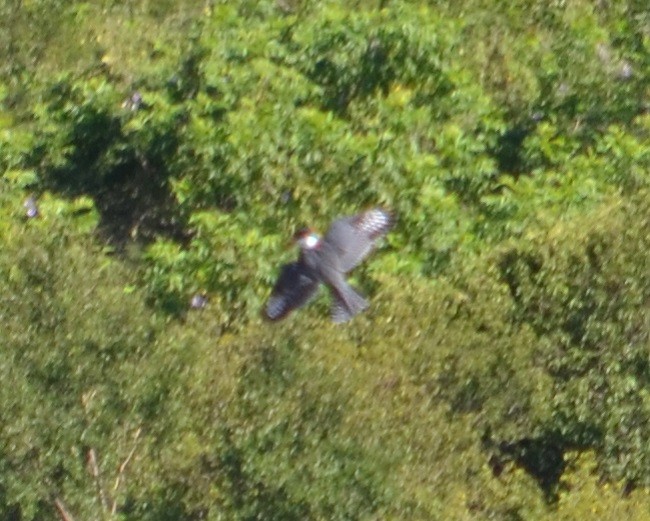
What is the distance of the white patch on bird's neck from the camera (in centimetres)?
1015

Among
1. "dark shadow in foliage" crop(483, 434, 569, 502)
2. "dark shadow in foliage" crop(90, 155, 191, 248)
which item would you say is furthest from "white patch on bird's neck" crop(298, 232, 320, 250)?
"dark shadow in foliage" crop(90, 155, 191, 248)

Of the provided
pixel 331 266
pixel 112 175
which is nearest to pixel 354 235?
pixel 331 266

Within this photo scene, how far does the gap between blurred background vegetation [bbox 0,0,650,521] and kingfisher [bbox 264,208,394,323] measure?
280 mm

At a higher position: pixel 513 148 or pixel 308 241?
Result: pixel 308 241

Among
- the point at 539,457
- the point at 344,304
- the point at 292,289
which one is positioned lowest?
the point at 539,457

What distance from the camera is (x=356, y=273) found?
12.6 metres

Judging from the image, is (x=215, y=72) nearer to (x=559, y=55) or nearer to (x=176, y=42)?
(x=176, y=42)

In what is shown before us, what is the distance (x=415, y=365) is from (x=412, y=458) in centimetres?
78

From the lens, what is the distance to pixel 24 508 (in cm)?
1027

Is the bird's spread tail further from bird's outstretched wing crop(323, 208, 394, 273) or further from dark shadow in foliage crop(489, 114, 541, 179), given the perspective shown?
dark shadow in foliage crop(489, 114, 541, 179)

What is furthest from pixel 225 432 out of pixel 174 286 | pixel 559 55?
pixel 559 55

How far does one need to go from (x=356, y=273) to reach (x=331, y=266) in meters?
2.48

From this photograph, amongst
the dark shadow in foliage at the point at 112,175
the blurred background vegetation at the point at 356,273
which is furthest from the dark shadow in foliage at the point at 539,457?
the dark shadow in foliage at the point at 112,175

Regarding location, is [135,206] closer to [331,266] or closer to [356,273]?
[356,273]
